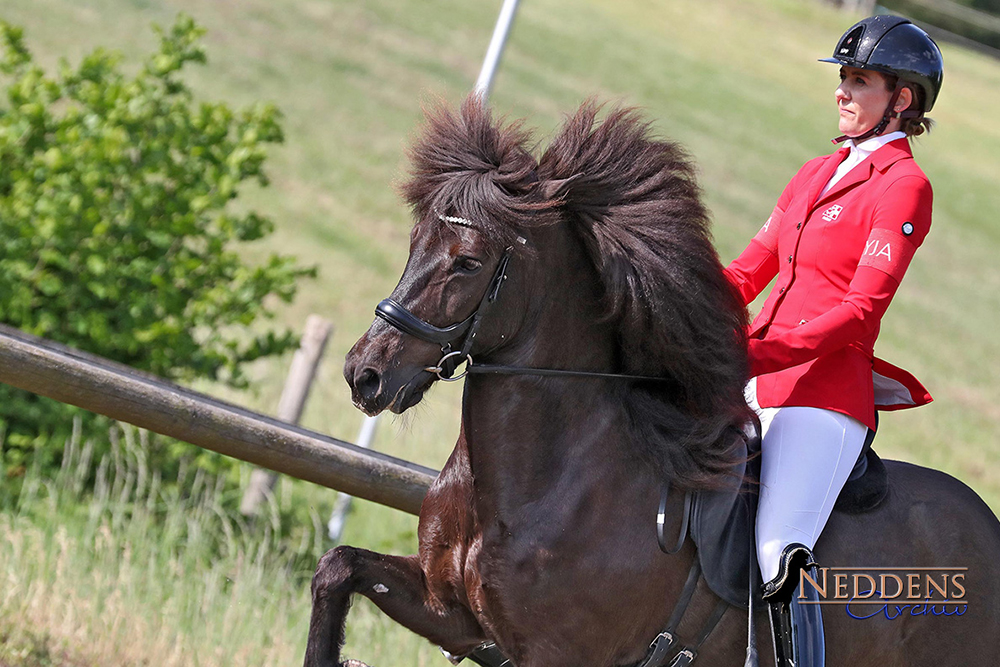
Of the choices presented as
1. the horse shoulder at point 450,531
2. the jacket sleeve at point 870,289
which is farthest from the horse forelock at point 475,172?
the jacket sleeve at point 870,289

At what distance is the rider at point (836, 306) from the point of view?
345 cm

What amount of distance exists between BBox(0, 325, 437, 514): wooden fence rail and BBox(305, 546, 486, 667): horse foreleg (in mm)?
736

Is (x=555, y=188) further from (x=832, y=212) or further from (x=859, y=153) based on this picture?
(x=859, y=153)

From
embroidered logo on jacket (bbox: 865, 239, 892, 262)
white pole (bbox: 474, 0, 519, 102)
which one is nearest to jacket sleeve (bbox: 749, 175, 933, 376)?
embroidered logo on jacket (bbox: 865, 239, 892, 262)

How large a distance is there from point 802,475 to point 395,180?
64.9 inches

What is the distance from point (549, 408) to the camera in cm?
342

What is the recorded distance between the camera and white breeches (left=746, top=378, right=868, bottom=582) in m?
3.50

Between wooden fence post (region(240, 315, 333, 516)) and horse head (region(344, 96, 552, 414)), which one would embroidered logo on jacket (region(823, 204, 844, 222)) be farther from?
wooden fence post (region(240, 315, 333, 516))

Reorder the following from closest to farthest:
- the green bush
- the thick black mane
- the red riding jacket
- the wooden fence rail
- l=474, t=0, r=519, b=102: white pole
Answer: the thick black mane
the red riding jacket
the wooden fence rail
the green bush
l=474, t=0, r=519, b=102: white pole

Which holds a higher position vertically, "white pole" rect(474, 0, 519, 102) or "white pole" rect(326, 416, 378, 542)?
"white pole" rect(474, 0, 519, 102)

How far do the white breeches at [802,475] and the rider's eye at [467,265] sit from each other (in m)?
1.25

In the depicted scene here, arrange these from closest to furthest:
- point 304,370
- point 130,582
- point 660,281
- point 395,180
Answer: point 660,281 < point 395,180 < point 130,582 < point 304,370

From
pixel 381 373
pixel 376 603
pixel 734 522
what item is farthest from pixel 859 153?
pixel 376 603

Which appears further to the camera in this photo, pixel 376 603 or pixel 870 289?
pixel 376 603
